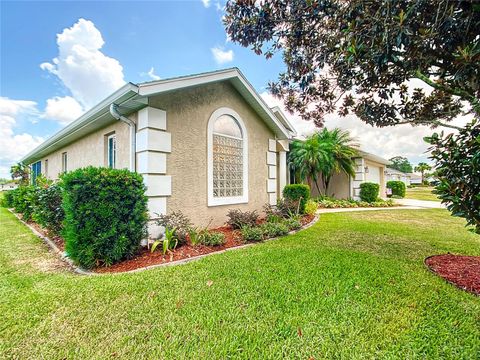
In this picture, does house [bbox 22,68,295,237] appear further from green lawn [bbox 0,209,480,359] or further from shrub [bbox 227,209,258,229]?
green lawn [bbox 0,209,480,359]

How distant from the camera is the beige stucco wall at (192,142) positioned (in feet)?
19.7

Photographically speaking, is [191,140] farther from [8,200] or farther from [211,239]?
[8,200]

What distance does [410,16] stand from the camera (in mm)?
3377

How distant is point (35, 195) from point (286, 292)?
8712 millimetres

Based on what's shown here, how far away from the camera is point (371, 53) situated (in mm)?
3639

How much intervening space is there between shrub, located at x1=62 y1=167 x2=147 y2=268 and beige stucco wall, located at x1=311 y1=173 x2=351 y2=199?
14.4m

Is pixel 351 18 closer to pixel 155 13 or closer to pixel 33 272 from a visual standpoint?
pixel 155 13

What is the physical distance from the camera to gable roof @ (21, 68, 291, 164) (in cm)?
512

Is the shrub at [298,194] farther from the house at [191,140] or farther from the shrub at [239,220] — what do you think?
the shrub at [239,220]

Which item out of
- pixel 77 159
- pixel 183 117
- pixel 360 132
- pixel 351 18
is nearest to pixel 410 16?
pixel 351 18

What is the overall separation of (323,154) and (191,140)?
1001 centimetres

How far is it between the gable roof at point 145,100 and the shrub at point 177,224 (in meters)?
2.76

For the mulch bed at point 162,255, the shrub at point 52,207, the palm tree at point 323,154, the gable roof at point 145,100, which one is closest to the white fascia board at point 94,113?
the gable roof at point 145,100

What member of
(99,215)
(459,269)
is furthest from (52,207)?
(459,269)
